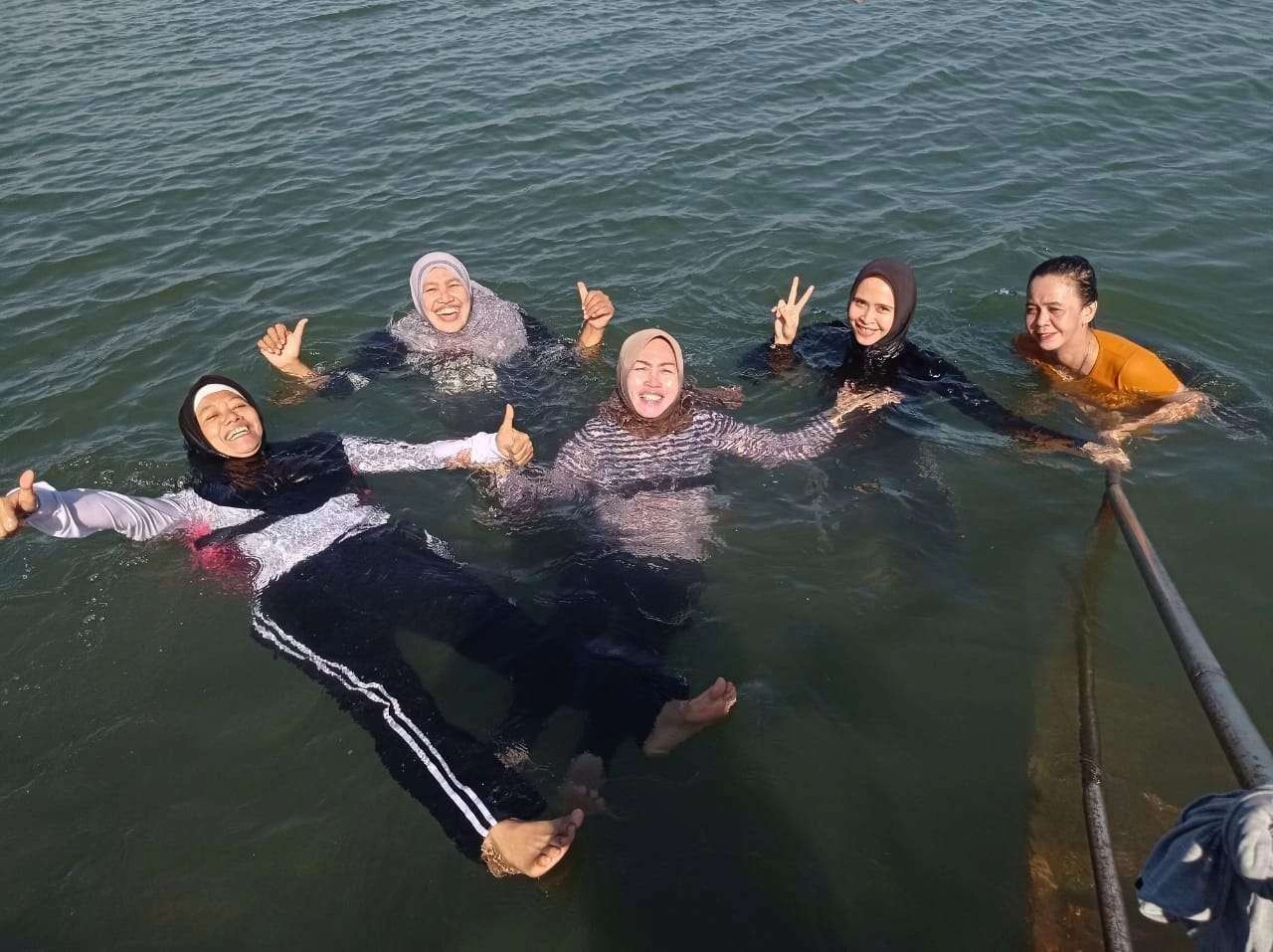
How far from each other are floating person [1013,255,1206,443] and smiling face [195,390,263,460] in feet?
20.5

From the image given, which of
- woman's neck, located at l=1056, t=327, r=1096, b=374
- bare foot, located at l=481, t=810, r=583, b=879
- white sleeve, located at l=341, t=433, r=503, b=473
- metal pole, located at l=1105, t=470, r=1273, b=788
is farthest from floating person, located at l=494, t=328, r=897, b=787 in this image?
metal pole, located at l=1105, t=470, r=1273, b=788

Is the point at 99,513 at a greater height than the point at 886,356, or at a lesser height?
greater

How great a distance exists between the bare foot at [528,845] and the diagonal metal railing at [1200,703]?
2.30 metres

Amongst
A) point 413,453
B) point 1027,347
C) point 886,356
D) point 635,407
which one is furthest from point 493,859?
point 1027,347

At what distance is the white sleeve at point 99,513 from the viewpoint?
5.02 metres

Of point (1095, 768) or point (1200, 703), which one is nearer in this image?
point (1200, 703)

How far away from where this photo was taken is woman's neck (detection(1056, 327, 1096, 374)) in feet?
24.4

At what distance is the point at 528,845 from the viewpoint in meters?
4.08

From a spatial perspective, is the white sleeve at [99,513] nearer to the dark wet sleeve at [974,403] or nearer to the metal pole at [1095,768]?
the metal pole at [1095,768]

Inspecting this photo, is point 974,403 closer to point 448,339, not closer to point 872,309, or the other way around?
point 872,309

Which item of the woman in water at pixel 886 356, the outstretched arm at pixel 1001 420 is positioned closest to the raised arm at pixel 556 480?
the woman in water at pixel 886 356

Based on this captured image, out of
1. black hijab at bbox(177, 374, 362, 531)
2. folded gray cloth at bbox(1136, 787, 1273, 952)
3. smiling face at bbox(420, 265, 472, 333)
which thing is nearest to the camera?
folded gray cloth at bbox(1136, 787, 1273, 952)

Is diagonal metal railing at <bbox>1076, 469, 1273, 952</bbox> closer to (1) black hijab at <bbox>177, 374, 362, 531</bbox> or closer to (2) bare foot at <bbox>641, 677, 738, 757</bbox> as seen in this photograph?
(2) bare foot at <bbox>641, 677, 738, 757</bbox>

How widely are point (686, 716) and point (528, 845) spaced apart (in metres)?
1.10
